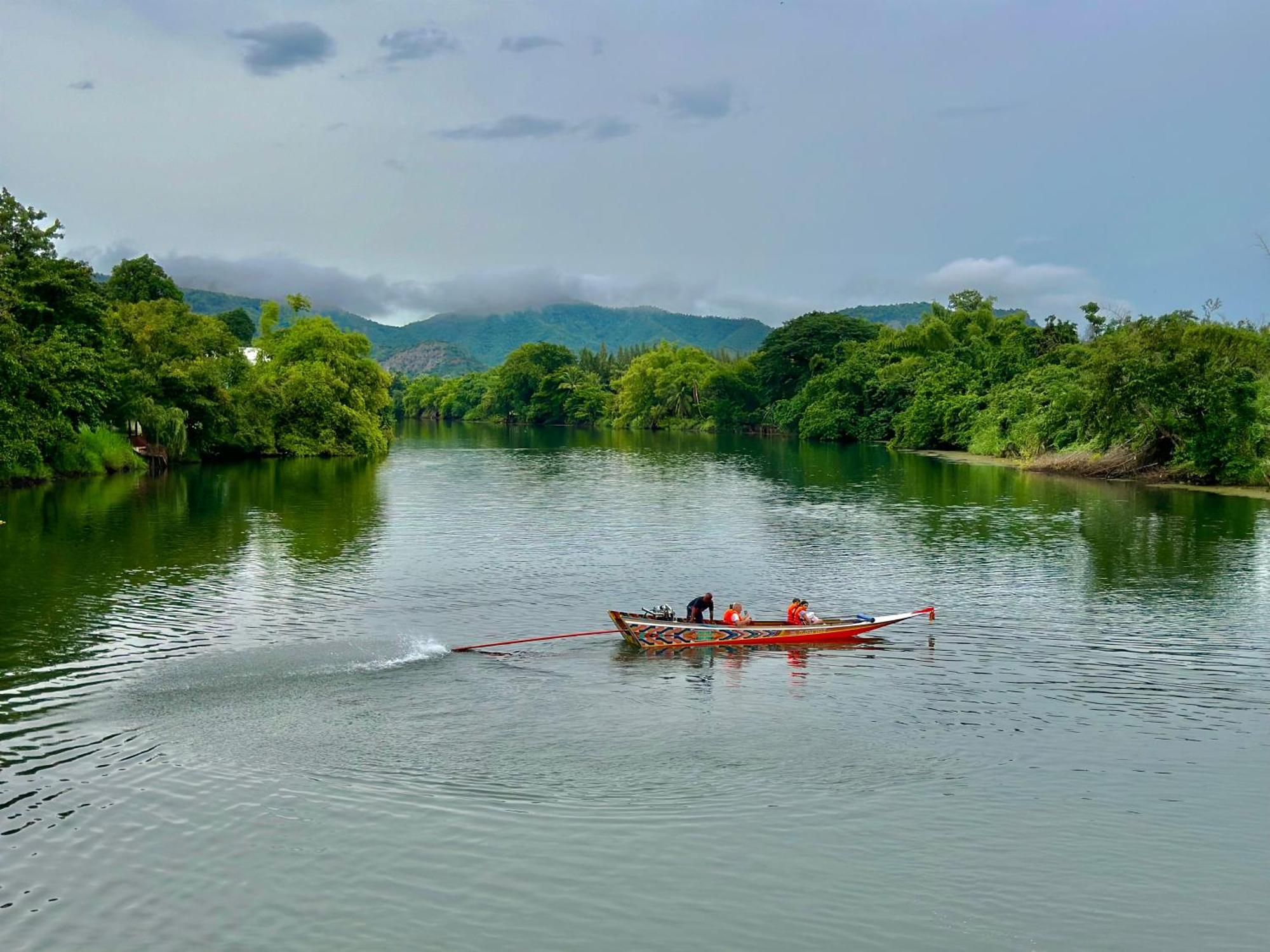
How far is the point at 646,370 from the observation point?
577 feet

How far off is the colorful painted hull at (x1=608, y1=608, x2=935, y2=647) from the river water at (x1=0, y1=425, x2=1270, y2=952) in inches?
23.1

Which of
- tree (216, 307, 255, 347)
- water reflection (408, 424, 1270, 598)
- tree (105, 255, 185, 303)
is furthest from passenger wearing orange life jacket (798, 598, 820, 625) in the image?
tree (216, 307, 255, 347)

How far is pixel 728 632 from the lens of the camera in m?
27.2

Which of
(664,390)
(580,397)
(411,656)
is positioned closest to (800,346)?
(664,390)

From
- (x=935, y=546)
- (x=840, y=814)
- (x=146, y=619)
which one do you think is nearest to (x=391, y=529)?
(x=146, y=619)

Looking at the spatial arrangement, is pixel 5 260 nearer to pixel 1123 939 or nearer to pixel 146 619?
pixel 146 619

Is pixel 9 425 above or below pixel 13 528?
above

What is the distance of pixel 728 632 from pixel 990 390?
89228 mm

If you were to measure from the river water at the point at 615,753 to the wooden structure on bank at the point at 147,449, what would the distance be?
3345 centimetres

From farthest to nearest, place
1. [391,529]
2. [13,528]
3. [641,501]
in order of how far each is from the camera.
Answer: [641,501]
[391,529]
[13,528]

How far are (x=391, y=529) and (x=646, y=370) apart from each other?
429 ft

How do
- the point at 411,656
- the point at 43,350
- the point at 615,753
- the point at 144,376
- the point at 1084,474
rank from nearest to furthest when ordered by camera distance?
the point at 615,753 < the point at 411,656 < the point at 43,350 < the point at 144,376 < the point at 1084,474

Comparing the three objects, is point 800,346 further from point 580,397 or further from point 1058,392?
point 1058,392

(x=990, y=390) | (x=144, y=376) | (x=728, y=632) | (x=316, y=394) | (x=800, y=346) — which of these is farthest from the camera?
(x=800, y=346)
